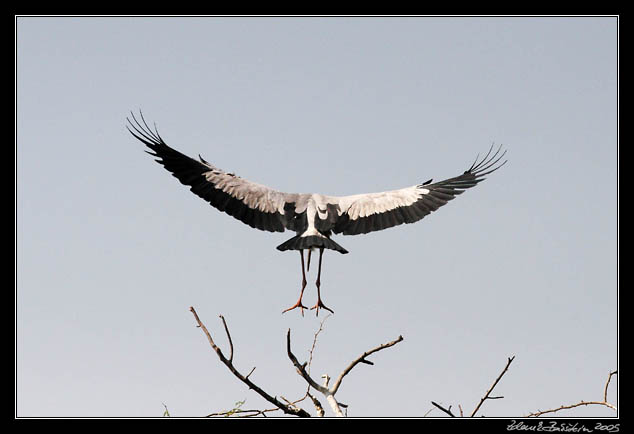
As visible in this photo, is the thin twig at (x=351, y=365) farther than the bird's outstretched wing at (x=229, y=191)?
No

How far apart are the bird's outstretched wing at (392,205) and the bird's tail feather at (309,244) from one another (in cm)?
40

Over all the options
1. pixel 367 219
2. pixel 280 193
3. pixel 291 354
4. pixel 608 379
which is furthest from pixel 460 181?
pixel 291 354

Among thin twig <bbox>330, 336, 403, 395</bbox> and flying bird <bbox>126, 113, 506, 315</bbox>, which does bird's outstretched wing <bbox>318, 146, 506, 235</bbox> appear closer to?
flying bird <bbox>126, 113, 506, 315</bbox>

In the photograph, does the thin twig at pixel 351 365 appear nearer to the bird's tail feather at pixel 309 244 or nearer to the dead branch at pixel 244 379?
the dead branch at pixel 244 379

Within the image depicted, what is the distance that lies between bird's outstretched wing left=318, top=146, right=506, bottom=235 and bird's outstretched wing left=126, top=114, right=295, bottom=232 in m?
0.54

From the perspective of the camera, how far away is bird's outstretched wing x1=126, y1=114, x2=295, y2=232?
9734mm

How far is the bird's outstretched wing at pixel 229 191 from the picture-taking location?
9.73 meters

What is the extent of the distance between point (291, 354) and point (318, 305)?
7.83ft

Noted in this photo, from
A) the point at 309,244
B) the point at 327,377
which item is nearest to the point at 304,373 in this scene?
the point at 327,377

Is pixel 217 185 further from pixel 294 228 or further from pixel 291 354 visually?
pixel 291 354

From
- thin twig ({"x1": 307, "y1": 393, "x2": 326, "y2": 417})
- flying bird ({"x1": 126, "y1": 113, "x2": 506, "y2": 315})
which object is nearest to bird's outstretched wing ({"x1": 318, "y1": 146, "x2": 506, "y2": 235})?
flying bird ({"x1": 126, "y1": 113, "x2": 506, "y2": 315})

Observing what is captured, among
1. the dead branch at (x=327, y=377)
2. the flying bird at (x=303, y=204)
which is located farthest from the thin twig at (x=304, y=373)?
the flying bird at (x=303, y=204)

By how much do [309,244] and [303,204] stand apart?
0.78 meters

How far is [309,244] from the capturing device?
9000 mm
